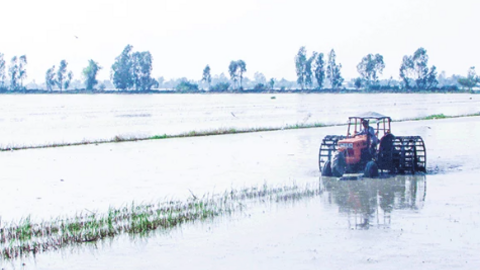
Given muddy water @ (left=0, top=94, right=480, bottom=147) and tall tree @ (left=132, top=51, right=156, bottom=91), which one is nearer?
muddy water @ (left=0, top=94, right=480, bottom=147)

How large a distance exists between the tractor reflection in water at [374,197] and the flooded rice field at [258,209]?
0.09 ft

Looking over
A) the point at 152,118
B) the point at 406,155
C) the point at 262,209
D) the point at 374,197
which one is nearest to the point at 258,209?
the point at 262,209

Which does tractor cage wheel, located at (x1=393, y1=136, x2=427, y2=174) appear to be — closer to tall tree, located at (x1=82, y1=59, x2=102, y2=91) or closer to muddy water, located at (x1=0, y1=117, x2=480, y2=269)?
muddy water, located at (x1=0, y1=117, x2=480, y2=269)

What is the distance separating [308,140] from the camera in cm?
3547

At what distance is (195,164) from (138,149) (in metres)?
6.82

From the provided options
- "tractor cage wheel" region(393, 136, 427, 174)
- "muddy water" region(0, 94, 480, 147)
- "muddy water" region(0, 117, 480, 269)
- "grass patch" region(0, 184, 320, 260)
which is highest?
"tractor cage wheel" region(393, 136, 427, 174)

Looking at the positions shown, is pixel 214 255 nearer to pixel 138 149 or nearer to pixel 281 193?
pixel 281 193

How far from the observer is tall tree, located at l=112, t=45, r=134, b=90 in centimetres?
19088

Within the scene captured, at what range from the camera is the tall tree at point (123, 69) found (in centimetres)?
19088

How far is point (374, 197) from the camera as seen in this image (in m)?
17.1

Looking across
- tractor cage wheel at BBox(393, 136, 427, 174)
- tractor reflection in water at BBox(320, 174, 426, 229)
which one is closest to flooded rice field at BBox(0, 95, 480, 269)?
tractor reflection in water at BBox(320, 174, 426, 229)

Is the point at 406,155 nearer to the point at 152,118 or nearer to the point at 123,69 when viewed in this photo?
the point at 152,118

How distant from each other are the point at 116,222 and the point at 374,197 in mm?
6750

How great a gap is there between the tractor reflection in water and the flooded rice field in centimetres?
3
